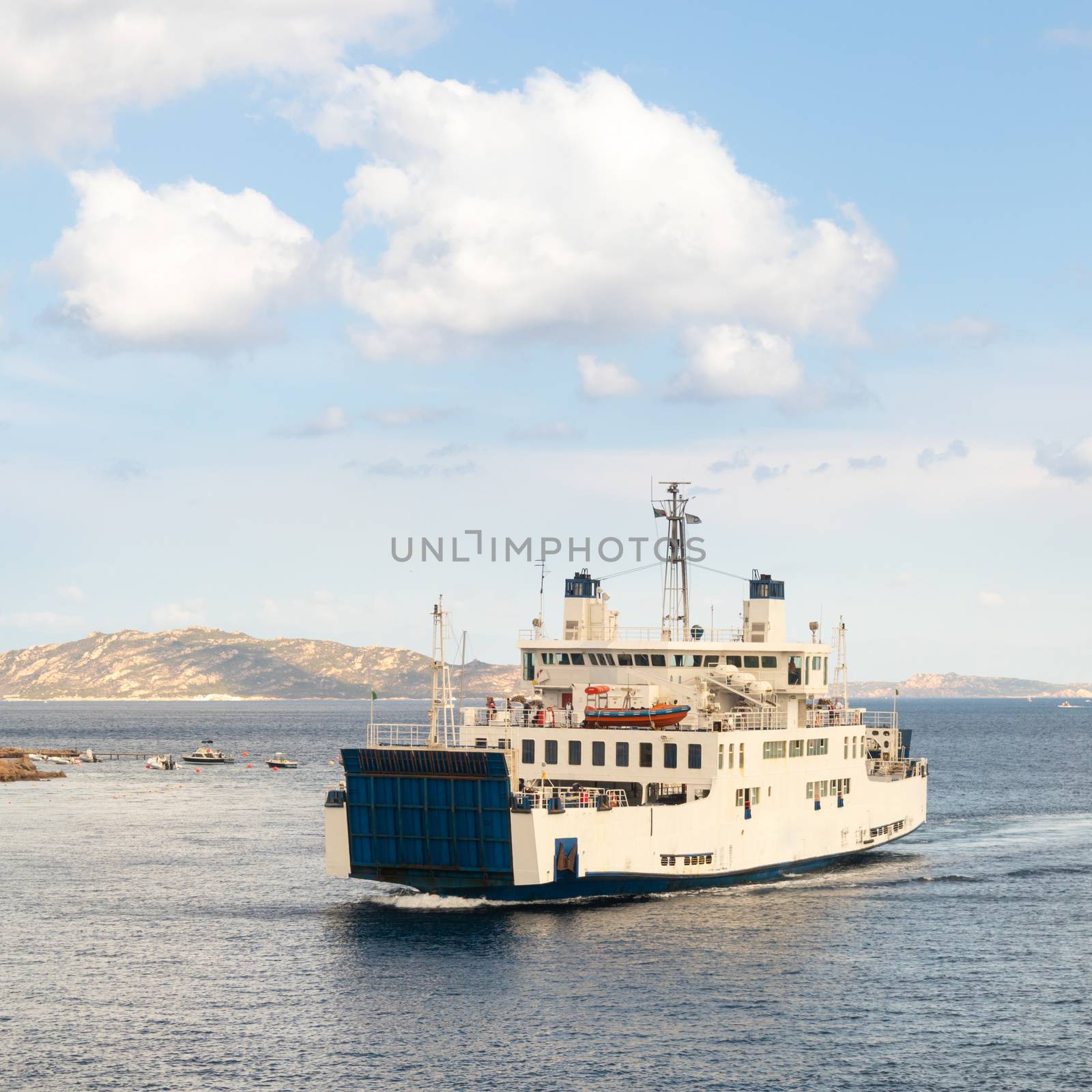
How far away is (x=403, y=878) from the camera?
47375 mm

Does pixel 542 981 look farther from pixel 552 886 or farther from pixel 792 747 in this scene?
pixel 792 747

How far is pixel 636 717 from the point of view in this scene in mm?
50812

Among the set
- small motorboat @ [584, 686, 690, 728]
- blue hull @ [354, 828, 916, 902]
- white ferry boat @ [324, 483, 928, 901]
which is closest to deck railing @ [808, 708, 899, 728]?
white ferry boat @ [324, 483, 928, 901]

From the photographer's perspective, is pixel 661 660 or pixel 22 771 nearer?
pixel 661 660

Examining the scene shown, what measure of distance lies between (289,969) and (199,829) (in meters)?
37.5

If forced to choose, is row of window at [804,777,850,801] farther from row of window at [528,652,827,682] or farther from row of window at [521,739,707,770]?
row of window at [521,739,707,770]

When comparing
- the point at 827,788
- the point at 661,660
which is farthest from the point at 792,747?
the point at 661,660

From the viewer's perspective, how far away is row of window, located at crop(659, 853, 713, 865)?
4841 cm

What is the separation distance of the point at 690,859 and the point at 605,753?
4431mm

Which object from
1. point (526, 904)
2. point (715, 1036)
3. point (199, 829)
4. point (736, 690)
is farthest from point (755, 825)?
point (199, 829)

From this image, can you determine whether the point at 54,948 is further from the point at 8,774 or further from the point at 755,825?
the point at 8,774

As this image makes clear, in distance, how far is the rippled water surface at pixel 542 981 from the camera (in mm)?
32719

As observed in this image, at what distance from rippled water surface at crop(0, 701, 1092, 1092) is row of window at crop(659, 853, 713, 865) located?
1.24m

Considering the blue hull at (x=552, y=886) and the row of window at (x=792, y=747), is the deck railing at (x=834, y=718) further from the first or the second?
the blue hull at (x=552, y=886)
